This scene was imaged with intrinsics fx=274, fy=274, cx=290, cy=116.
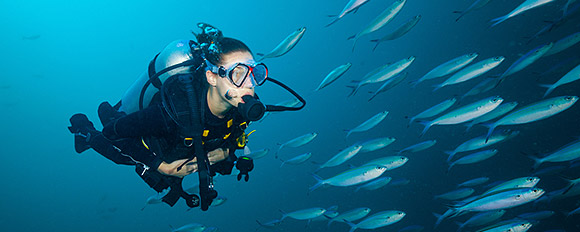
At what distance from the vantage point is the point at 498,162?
11.7m

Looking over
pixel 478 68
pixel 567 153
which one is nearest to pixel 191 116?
Result: pixel 478 68

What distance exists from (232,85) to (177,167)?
1.02m

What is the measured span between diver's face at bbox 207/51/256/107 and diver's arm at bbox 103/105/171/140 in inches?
22.6

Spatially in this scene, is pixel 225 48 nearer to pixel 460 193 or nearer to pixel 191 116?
pixel 191 116

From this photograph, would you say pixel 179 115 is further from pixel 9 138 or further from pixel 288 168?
pixel 9 138

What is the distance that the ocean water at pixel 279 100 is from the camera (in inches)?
A: 490

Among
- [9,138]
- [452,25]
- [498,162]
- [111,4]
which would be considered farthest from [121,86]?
[498,162]

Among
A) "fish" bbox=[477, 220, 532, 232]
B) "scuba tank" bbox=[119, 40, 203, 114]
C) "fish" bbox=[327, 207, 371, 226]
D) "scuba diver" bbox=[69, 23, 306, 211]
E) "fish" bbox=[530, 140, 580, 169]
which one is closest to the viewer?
"scuba diver" bbox=[69, 23, 306, 211]

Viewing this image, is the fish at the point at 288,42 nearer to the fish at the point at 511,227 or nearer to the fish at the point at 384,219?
the fish at the point at 384,219

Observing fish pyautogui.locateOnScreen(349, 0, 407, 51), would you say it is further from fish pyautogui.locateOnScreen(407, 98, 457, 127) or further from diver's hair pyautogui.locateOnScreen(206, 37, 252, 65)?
diver's hair pyautogui.locateOnScreen(206, 37, 252, 65)

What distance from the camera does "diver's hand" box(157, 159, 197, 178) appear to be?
270 centimetres

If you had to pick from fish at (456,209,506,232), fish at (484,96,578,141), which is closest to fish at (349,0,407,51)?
fish at (484,96,578,141)

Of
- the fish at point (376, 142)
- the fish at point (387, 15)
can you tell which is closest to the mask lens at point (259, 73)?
the fish at point (387, 15)

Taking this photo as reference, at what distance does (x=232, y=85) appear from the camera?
2.55 m
